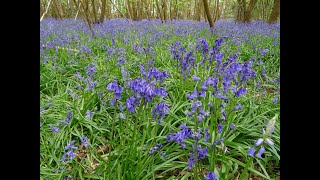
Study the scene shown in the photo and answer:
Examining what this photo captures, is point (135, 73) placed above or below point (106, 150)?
above

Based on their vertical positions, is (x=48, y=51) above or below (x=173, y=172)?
above

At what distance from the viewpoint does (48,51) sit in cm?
534

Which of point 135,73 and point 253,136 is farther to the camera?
point 135,73

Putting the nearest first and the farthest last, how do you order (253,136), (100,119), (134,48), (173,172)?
(173,172) → (253,136) → (100,119) → (134,48)

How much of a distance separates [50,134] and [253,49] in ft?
14.9

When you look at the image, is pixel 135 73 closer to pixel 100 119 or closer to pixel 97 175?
pixel 100 119
